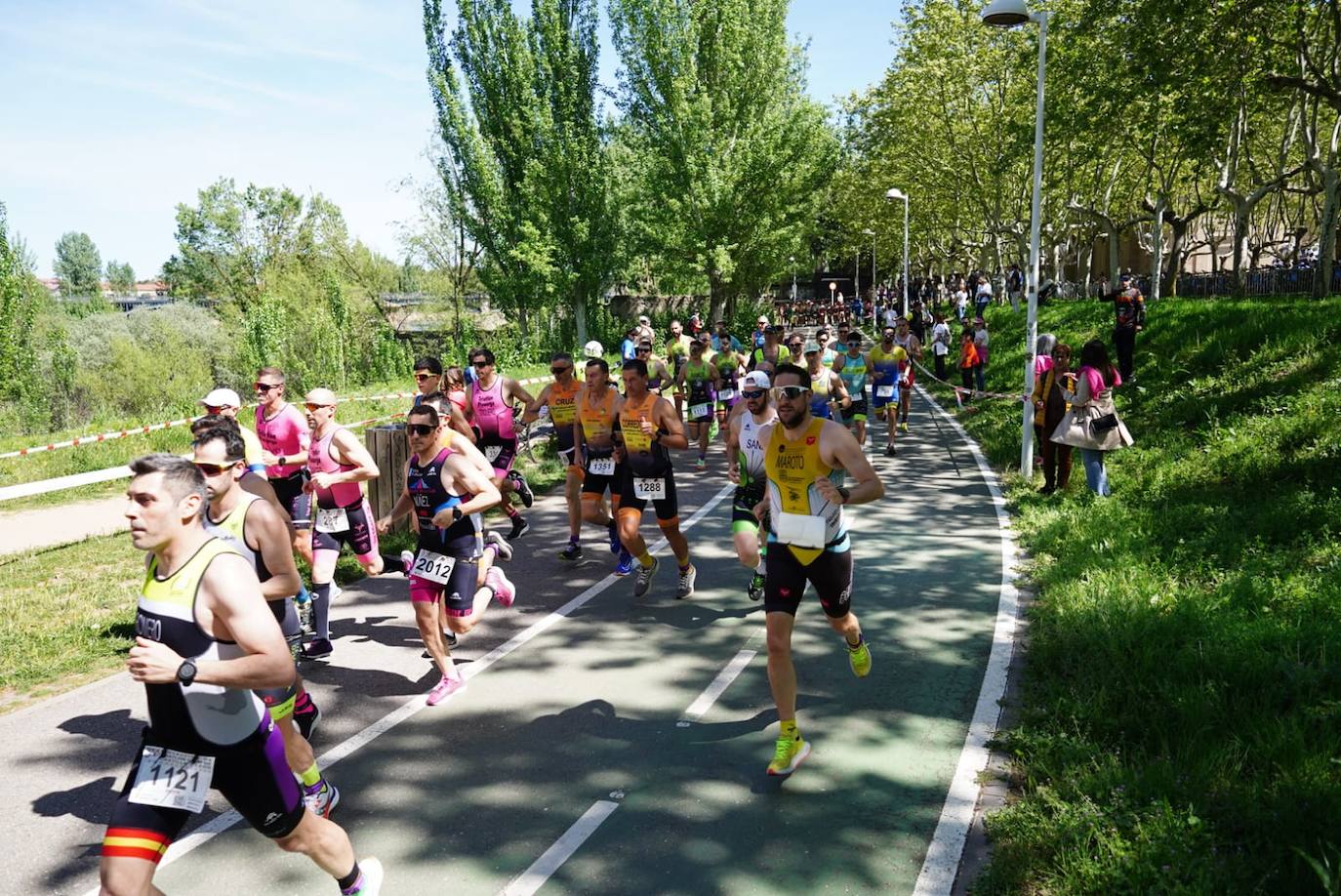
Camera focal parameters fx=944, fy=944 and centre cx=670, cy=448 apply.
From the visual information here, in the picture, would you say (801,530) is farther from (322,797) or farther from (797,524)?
(322,797)

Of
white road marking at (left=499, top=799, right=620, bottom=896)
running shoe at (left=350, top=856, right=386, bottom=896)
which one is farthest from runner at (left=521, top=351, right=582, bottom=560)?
running shoe at (left=350, top=856, right=386, bottom=896)

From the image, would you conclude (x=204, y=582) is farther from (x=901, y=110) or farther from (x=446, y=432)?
(x=901, y=110)

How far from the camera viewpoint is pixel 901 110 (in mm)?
34438

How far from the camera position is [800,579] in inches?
208

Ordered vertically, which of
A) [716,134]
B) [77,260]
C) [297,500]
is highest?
[77,260]

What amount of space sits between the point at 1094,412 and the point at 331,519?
25.5 ft

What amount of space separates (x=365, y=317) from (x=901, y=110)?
28759 mm

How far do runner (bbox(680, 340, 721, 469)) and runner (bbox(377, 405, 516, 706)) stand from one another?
8.86 meters

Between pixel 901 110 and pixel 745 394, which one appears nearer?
pixel 745 394

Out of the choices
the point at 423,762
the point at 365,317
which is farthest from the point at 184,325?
the point at 423,762

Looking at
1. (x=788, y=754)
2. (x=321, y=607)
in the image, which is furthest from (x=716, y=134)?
Answer: (x=788, y=754)

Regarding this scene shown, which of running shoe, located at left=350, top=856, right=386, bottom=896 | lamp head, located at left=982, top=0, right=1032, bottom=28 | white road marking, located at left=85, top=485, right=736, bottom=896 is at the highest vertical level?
lamp head, located at left=982, top=0, right=1032, bottom=28

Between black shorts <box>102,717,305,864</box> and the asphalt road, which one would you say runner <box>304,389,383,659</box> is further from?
black shorts <box>102,717,305,864</box>

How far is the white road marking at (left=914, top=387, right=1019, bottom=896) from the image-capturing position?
166 inches
